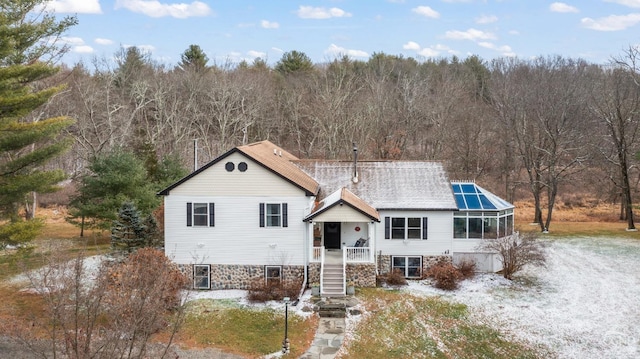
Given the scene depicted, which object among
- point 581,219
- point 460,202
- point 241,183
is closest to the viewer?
point 241,183

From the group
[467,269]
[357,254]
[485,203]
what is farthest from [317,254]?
[485,203]

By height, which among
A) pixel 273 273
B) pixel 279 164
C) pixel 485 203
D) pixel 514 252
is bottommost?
pixel 273 273

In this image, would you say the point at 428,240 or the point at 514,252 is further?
the point at 428,240

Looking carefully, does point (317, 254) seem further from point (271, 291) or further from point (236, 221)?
point (236, 221)

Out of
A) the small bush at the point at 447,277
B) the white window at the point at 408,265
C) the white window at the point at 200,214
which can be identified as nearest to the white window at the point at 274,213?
the white window at the point at 200,214

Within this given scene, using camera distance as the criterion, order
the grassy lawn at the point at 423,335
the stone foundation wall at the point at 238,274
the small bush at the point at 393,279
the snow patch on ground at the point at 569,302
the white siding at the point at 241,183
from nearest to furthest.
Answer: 1. the grassy lawn at the point at 423,335
2. the snow patch on ground at the point at 569,302
3. the white siding at the point at 241,183
4. the stone foundation wall at the point at 238,274
5. the small bush at the point at 393,279

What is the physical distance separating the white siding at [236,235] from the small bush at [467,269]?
7.15 metres

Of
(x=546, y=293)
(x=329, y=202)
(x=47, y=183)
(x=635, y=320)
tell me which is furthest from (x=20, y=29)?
(x=635, y=320)

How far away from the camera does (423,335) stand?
58.7 feet

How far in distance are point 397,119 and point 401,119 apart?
436 mm

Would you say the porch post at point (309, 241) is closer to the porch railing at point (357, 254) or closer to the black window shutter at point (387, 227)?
the porch railing at point (357, 254)

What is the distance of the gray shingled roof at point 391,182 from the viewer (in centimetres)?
2386

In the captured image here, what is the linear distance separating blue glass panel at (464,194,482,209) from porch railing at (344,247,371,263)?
5393mm

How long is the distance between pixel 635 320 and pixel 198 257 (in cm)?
1724
